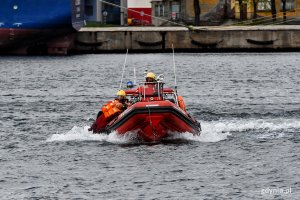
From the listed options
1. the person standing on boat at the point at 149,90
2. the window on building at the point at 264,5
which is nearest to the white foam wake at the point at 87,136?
the person standing on boat at the point at 149,90

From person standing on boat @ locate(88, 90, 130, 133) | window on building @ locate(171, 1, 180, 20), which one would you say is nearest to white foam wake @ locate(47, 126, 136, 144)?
person standing on boat @ locate(88, 90, 130, 133)

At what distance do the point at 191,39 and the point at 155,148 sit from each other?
70.6 metres

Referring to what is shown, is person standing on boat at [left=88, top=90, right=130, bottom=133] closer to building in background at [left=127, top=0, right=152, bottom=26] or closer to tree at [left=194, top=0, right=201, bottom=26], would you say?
tree at [left=194, top=0, right=201, bottom=26]

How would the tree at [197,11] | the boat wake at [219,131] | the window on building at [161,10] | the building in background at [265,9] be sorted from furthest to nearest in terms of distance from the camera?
the window on building at [161,10] < the building in background at [265,9] < the tree at [197,11] < the boat wake at [219,131]

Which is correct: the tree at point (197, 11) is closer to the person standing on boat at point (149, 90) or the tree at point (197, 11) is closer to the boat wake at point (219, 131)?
the boat wake at point (219, 131)

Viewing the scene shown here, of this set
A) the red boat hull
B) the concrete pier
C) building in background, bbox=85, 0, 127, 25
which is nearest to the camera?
the red boat hull

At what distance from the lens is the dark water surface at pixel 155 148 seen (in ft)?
128

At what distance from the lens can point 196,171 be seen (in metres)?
41.9

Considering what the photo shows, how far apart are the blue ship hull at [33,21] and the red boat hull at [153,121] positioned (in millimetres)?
64507

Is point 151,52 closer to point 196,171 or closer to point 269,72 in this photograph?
point 269,72

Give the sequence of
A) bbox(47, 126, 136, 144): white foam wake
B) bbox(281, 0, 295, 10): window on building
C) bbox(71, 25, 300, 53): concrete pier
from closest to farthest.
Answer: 1. bbox(47, 126, 136, 144): white foam wake
2. bbox(71, 25, 300, 53): concrete pier
3. bbox(281, 0, 295, 10): window on building

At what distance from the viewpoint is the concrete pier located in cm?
11400

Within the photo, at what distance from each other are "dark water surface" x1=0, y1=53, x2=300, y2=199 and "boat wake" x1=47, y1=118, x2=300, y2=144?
42 millimetres

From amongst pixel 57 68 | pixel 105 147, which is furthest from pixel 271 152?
pixel 57 68
